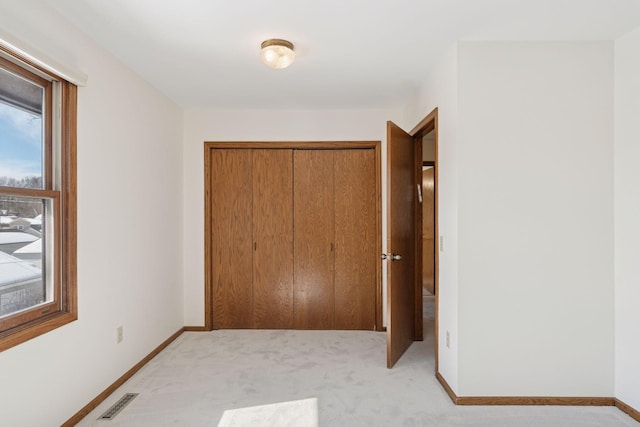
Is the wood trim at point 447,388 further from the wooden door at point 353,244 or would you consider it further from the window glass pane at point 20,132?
the window glass pane at point 20,132

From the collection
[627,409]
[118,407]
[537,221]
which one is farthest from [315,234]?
[627,409]

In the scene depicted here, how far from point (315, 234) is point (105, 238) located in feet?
6.60

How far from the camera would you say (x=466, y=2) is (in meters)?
1.93

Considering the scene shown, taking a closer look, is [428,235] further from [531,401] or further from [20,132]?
[20,132]

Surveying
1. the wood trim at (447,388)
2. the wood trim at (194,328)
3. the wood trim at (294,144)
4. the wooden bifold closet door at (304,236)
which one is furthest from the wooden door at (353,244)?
the wood trim at (194,328)

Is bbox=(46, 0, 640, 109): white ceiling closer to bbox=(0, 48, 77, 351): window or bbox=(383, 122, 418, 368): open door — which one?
bbox=(0, 48, 77, 351): window

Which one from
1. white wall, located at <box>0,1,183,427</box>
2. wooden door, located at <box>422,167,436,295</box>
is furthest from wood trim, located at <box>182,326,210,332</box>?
wooden door, located at <box>422,167,436,295</box>

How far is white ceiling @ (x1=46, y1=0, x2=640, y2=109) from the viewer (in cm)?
197

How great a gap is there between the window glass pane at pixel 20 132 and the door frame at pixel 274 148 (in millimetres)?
1898

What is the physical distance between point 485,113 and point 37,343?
2888 millimetres

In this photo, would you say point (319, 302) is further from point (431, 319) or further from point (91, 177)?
point (91, 177)

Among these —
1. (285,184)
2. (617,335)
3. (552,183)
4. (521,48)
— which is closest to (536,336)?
(617,335)

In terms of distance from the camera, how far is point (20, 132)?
1.90 metres

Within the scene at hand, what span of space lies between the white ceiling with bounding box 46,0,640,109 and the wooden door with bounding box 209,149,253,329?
1.02m
